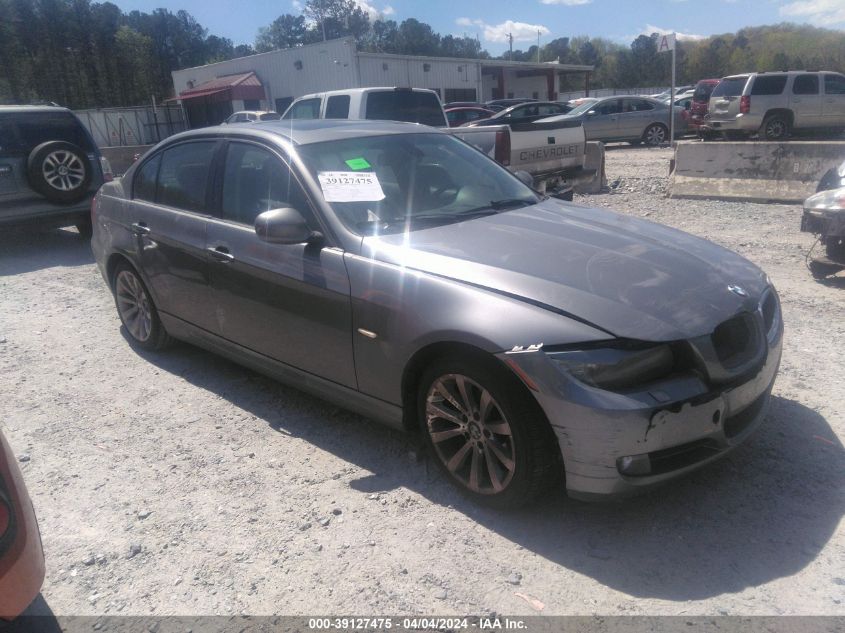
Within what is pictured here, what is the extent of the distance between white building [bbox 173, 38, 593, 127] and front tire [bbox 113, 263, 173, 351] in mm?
24663

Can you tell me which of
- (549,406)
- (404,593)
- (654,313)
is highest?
(654,313)

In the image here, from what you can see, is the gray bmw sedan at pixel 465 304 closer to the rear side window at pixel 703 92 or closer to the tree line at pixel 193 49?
the rear side window at pixel 703 92

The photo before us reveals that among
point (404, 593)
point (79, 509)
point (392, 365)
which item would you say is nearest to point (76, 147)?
point (79, 509)

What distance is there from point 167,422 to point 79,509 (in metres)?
0.87

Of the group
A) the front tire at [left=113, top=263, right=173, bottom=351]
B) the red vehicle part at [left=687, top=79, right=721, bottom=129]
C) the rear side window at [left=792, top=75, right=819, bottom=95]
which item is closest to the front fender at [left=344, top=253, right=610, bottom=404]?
the front tire at [left=113, top=263, right=173, bottom=351]

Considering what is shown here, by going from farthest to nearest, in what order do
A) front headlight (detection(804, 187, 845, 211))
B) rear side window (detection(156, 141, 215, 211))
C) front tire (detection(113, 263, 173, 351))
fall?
1. front headlight (detection(804, 187, 845, 211))
2. front tire (detection(113, 263, 173, 351))
3. rear side window (detection(156, 141, 215, 211))

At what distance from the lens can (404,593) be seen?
8.20ft

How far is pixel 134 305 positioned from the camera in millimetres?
5004

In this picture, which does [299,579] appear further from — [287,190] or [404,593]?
[287,190]

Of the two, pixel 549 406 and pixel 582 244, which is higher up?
pixel 582 244

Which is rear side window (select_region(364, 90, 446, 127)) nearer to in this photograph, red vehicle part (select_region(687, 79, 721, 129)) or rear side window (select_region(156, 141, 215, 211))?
rear side window (select_region(156, 141, 215, 211))

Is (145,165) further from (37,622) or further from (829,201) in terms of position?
(829,201)

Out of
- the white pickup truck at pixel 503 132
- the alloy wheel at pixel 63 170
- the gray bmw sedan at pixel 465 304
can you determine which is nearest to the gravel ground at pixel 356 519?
the gray bmw sedan at pixel 465 304

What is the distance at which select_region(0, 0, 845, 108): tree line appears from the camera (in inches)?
2244
